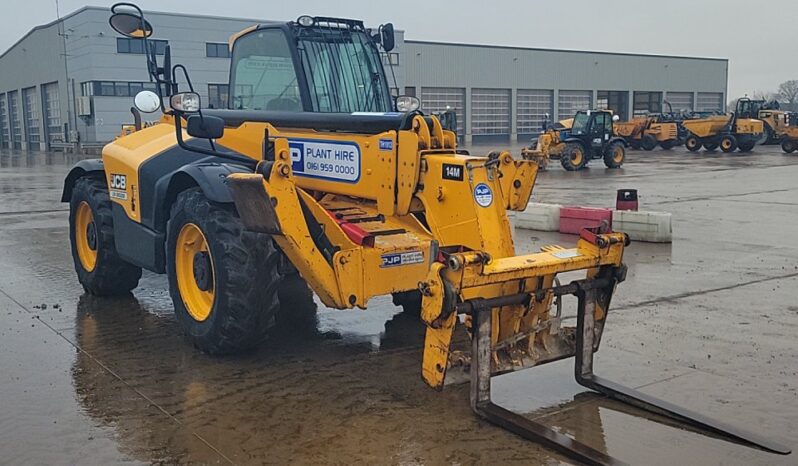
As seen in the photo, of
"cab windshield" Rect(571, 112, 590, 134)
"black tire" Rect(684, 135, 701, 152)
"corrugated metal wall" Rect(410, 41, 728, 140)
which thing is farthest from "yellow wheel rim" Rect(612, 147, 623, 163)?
"corrugated metal wall" Rect(410, 41, 728, 140)

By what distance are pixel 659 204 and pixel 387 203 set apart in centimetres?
1143

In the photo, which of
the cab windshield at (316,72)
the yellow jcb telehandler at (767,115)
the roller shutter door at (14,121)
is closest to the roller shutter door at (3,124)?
the roller shutter door at (14,121)

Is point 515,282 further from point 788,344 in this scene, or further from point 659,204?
point 659,204

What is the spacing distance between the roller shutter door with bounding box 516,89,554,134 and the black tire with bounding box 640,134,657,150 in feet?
66.1

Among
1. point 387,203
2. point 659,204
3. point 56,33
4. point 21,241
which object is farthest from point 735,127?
point 56,33

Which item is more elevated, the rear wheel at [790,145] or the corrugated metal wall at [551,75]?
the corrugated metal wall at [551,75]

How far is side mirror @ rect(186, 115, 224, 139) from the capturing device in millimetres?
5590

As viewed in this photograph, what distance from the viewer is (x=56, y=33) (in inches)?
1889

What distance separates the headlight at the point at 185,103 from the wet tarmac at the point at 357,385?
174 centimetres

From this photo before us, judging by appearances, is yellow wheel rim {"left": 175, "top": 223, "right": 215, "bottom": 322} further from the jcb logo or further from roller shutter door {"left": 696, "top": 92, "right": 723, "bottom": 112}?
roller shutter door {"left": 696, "top": 92, "right": 723, "bottom": 112}

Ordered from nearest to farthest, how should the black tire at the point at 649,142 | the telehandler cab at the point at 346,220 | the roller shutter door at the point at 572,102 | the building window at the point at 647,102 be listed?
1. the telehandler cab at the point at 346,220
2. the black tire at the point at 649,142
3. the roller shutter door at the point at 572,102
4. the building window at the point at 647,102

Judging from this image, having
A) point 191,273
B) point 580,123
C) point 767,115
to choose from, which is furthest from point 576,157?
point 191,273

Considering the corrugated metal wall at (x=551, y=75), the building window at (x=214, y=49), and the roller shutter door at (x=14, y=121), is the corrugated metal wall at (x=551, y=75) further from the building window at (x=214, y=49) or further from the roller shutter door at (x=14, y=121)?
the roller shutter door at (x=14, y=121)

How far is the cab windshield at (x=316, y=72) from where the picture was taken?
6.07m
